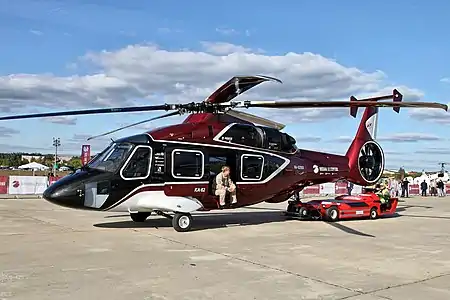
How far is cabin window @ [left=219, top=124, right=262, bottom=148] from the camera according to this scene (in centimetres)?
1385

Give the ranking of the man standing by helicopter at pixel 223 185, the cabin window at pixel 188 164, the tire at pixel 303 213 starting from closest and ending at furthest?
the cabin window at pixel 188 164 < the man standing by helicopter at pixel 223 185 < the tire at pixel 303 213

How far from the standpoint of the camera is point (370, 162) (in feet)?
57.7

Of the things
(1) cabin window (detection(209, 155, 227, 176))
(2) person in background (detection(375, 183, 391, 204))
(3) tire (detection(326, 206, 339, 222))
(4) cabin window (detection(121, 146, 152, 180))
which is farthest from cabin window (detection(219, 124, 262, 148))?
(2) person in background (detection(375, 183, 391, 204))

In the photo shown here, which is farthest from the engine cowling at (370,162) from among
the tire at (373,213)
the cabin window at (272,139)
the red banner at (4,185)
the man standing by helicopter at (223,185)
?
the red banner at (4,185)

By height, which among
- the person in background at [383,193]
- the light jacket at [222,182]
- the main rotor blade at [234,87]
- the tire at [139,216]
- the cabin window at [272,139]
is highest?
the main rotor blade at [234,87]

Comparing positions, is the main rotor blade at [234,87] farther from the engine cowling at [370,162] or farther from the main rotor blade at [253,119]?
the engine cowling at [370,162]

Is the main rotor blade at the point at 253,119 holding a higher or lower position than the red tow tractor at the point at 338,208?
higher

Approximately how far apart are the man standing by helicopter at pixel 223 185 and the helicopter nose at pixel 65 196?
3.69 metres

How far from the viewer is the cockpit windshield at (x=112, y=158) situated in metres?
12.5

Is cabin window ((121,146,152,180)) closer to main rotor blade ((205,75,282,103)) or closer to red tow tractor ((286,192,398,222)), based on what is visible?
main rotor blade ((205,75,282,103))

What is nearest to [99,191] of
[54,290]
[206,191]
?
[206,191]

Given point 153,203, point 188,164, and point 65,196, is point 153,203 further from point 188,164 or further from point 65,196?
point 65,196

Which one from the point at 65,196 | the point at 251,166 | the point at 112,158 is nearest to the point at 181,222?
the point at 112,158

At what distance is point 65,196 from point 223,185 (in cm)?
424
